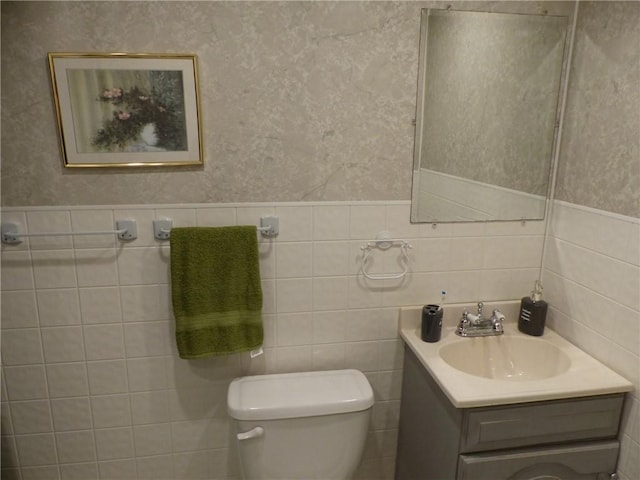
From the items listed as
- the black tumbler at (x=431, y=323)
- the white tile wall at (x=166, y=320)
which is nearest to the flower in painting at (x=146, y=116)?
the white tile wall at (x=166, y=320)

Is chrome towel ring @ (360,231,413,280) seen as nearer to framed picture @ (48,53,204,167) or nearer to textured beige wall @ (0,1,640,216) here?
textured beige wall @ (0,1,640,216)

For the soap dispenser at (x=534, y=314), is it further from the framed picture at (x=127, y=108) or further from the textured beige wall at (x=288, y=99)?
the framed picture at (x=127, y=108)

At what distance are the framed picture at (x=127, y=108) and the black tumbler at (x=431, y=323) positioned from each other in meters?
0.92

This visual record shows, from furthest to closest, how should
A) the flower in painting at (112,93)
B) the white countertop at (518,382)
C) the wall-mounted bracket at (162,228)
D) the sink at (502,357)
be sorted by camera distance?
1. the sink at (502,357)
2. the wall-mounted bracket at (162,228)
3. the flower in painting at (112,93)
4. the white countertop at (518,382)

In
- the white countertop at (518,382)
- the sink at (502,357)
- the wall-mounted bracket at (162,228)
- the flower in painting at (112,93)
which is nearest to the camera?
the white countertop at (518,382)

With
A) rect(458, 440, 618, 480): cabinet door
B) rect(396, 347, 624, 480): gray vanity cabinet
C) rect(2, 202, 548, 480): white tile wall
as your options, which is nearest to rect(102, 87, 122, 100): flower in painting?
rect(2, 202, 548, 480): white tile wall

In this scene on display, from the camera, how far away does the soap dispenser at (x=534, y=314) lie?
164 centimetres

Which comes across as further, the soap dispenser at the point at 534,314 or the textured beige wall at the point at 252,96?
the soap dispenser at the point at 534,314

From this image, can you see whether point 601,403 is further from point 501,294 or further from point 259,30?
point 259,30

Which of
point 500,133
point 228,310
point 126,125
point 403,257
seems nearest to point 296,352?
point 228,310

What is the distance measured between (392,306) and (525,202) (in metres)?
0.62

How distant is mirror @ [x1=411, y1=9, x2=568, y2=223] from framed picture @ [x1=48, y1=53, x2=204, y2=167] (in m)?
0.76

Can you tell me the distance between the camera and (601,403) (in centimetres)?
136

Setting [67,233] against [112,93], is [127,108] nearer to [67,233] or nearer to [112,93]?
[112,93]
